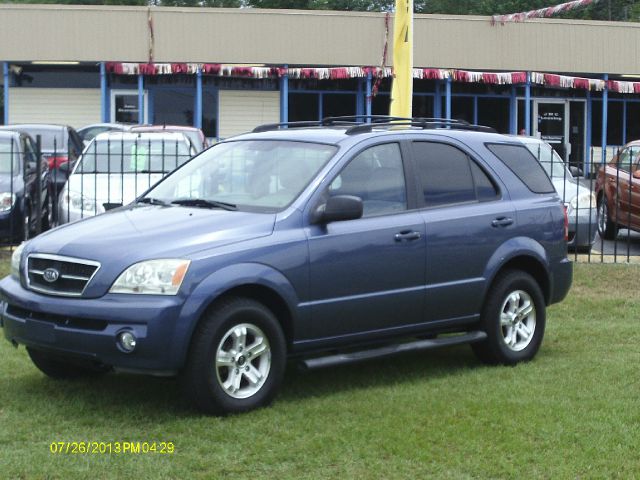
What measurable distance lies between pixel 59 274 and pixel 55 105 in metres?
26.2

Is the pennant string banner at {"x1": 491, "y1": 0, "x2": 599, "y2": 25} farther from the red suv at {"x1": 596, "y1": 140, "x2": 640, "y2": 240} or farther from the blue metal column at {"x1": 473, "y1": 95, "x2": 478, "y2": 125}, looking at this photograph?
the red suv at {"x1": 596, "y1": 140, "x2": 640, "y2": 240}

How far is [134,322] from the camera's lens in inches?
245

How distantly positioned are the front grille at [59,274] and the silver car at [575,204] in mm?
8141

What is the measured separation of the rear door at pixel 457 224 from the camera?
25.4 ft

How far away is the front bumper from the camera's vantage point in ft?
20.4

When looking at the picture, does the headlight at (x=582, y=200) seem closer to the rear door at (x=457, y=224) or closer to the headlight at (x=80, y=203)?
the headlight at (x=80, y=203)

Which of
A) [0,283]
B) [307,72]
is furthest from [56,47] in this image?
[0,283]

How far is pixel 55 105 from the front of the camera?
104 feet

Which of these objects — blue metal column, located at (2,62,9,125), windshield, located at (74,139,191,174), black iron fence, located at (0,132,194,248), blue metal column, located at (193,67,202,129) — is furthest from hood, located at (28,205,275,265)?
blue metal column, located at (2,62,9,125)

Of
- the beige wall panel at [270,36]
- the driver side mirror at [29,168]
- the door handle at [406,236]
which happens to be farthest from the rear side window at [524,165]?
the beige wall panel at [270,36]

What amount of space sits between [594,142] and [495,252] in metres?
28.7

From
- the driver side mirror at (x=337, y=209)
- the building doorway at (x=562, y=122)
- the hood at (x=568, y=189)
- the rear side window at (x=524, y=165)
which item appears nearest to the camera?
the driver side mirror at (x=337, y=209)

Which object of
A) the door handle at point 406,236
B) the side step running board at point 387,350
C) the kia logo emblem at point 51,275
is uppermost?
the door handle at point 406,236

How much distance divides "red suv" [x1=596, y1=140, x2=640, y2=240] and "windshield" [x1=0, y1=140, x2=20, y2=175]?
785 centimetres
